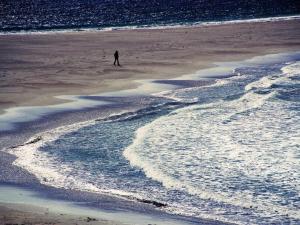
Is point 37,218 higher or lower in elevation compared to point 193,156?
A: higher

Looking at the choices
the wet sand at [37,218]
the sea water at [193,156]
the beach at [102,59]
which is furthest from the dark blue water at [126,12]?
the wet sand at [37,218]

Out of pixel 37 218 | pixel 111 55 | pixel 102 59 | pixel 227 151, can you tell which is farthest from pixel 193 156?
pixel 111 55

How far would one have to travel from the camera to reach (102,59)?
145 feet

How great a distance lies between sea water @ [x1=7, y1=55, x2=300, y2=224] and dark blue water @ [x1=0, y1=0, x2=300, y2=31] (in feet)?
187

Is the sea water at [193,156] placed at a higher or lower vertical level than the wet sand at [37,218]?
lower

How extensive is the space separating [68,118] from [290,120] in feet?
25.2

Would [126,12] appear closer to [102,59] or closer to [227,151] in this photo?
[102,59]

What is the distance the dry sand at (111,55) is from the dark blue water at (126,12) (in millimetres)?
17403

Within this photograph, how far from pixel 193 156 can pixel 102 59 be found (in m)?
25.2

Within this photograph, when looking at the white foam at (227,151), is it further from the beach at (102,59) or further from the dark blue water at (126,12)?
the dark blue water at (126,12)

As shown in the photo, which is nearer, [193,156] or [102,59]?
[193,156]

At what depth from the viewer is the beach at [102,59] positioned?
27734 mm

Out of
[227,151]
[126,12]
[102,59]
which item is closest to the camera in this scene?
[227,151]

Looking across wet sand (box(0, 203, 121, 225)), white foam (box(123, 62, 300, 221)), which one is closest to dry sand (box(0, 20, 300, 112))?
white foam (box(123, 62, 300, 221))
